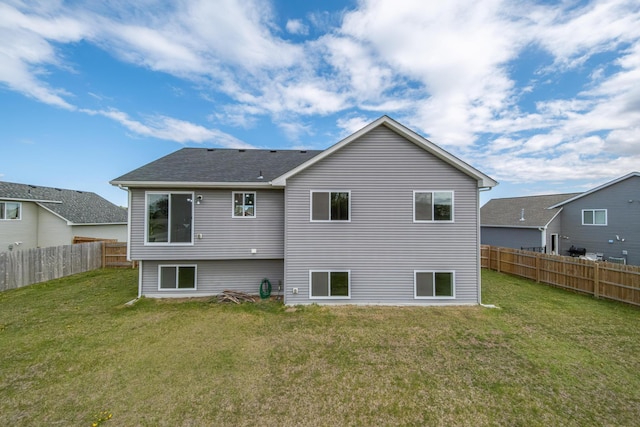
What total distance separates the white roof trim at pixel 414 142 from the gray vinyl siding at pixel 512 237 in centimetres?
1344

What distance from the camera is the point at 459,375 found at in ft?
15.8

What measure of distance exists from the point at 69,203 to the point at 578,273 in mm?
32009

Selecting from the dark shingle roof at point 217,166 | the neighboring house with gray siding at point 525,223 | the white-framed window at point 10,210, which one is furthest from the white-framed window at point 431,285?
the white-framed window at point 10,210

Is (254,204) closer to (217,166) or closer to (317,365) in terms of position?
(217,166)

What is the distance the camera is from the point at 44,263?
11656mm

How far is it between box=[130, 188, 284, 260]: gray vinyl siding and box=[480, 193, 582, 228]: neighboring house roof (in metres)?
18.8

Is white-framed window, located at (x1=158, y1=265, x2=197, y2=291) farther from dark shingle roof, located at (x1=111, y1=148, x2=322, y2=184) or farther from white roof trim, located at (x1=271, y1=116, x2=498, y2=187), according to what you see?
white roof trim, located at (x1=271, y1=116, x2=498, y2=187)

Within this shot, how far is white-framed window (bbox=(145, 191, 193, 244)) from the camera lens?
8.78 meters

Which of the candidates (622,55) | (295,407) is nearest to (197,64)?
(295,407)

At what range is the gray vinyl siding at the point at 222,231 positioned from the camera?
28.7 feet

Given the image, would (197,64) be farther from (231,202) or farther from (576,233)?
(576,233)

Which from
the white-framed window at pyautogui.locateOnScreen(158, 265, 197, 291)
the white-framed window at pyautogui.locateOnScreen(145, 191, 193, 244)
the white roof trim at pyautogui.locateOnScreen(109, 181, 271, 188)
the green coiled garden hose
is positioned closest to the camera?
the white roof trim at pyautogui.locateOnScreen(109, 181, 271, 188)

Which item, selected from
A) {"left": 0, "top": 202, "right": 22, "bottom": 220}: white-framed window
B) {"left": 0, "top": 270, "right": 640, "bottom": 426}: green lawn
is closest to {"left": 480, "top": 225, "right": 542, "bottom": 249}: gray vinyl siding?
{"left": 0, "top": 270, "right": 640, "bottom": 426}: green lawn

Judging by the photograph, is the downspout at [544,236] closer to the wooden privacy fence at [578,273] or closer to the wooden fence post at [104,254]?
the wooden privacy fence at [578,273]
